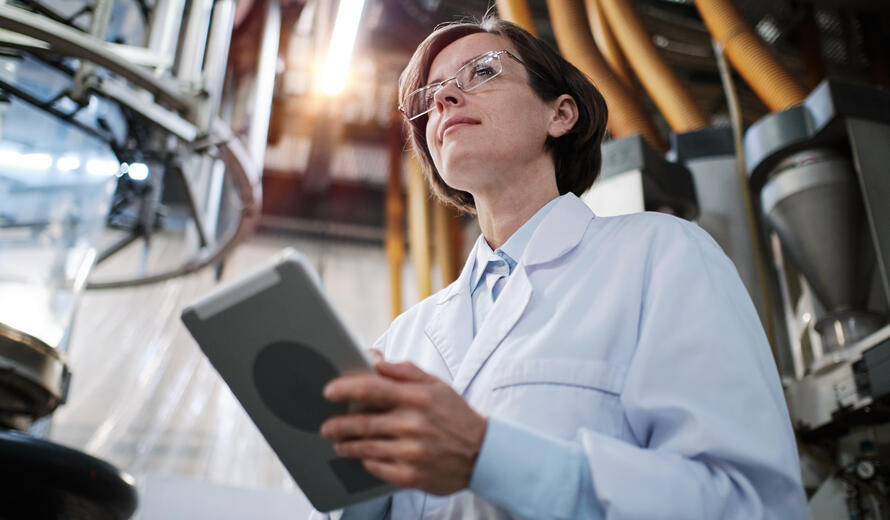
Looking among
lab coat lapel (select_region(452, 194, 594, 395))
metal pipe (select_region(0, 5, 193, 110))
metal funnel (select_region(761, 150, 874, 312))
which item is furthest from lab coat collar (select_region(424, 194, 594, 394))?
metal pipe (select_region(0, 5, 193, 110))

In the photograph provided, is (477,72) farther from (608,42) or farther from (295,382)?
(608,42)

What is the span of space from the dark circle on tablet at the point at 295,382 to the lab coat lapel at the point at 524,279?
0.18 m

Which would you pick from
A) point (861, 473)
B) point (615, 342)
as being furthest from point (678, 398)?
point (861, 473)

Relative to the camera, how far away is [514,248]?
99 centimetres

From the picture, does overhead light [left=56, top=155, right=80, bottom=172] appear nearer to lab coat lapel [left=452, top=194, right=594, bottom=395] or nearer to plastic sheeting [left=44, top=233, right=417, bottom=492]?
lab coat lapel [left=452, top=194, right=594, bottom=395]

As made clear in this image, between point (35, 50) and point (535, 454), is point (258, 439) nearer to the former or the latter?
point (35, 50)

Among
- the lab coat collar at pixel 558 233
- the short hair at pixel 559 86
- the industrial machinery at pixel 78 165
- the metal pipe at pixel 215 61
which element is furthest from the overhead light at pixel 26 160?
the lab coat collar at pixel 558 233

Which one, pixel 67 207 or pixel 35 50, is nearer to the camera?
pixel 35 50

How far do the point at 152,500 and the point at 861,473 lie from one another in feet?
7.32

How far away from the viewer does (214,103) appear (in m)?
2.28

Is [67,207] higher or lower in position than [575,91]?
lower

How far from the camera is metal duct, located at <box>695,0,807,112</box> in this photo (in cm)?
215

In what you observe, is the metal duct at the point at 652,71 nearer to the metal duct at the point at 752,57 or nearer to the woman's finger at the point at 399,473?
the metal duct at the point at 752,57

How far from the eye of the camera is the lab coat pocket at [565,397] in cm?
72
